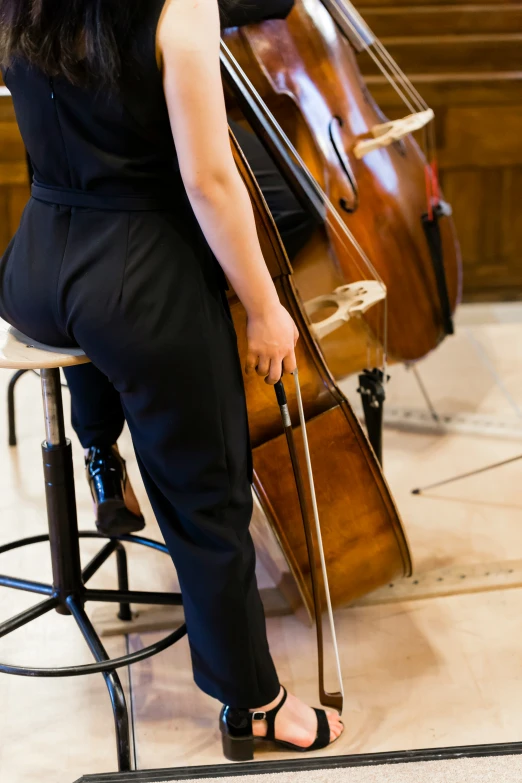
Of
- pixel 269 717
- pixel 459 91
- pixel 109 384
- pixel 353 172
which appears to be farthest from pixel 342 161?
pixel 459 91

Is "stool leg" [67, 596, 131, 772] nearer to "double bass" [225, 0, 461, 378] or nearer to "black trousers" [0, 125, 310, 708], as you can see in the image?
"black trousers" [0, 125, 310, 708]

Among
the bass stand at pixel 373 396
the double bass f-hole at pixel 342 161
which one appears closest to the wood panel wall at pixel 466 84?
the double bass f-hole at pixel 342 161

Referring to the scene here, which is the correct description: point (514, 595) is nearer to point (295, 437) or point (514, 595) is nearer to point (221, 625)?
point (295, 437)

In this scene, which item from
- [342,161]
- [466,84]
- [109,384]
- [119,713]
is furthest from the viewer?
[466,84]

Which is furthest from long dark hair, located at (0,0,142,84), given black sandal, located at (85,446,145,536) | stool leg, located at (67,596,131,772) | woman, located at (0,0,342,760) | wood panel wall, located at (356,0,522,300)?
wood panel wall, located at (356,0,522,300)

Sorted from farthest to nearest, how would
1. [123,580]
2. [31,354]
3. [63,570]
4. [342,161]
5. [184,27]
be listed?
[342,161] < [123,580] < [63,570] < [31,354] < [184,27]

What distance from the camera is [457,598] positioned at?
1790mm

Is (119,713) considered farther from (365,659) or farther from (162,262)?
(162,262)

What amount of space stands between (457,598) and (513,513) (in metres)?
0.37

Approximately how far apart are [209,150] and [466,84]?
2348 millimetres

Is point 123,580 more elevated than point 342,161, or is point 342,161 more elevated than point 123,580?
point 342,161

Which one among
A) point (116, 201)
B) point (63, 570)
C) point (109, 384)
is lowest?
point (63, 570)

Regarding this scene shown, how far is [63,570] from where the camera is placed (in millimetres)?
1474

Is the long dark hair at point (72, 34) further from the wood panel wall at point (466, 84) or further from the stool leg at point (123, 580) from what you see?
the wood panel wall at point (466, 84)
